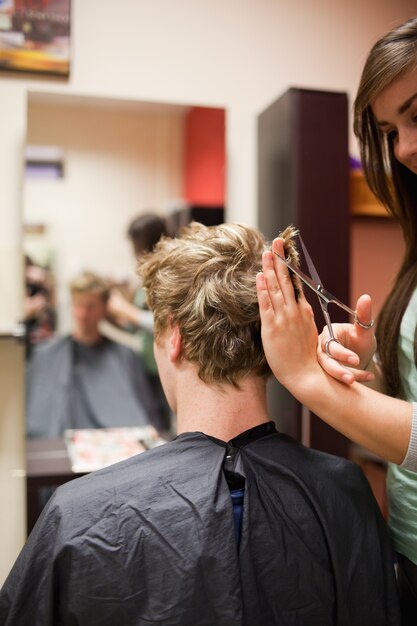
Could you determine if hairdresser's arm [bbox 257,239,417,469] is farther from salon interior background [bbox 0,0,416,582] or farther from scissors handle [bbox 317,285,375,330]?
salon interior background [bbox 0,0,416,582]

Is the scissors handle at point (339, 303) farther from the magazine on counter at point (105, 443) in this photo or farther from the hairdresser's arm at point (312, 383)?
the magazine on counter at point (105, 443)

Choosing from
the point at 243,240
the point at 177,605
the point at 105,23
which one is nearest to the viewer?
the point at 177,605

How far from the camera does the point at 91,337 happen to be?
232 cm

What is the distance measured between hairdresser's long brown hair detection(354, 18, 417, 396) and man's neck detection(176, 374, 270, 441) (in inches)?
13.7

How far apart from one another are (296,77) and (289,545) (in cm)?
200

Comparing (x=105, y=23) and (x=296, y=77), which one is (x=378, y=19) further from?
(x=105, y=23)

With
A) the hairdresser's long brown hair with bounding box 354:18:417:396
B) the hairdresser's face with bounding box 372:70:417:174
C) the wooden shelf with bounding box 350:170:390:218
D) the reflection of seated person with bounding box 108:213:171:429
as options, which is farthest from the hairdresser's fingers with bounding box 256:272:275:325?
the wooden shelf with bounding box 350:170:390:218

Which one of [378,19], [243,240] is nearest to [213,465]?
[243,240]

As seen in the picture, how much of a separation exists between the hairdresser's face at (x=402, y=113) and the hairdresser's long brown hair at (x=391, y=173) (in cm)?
2

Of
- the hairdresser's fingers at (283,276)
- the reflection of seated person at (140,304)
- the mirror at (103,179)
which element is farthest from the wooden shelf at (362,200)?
the hairdresser's fingers at (283,276)

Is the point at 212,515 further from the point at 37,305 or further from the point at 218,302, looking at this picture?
the point at 37,305

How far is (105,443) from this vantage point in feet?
7.54

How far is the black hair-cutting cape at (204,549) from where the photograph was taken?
1.08 m

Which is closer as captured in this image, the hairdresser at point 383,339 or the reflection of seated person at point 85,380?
the hairdresser at point 383,339
